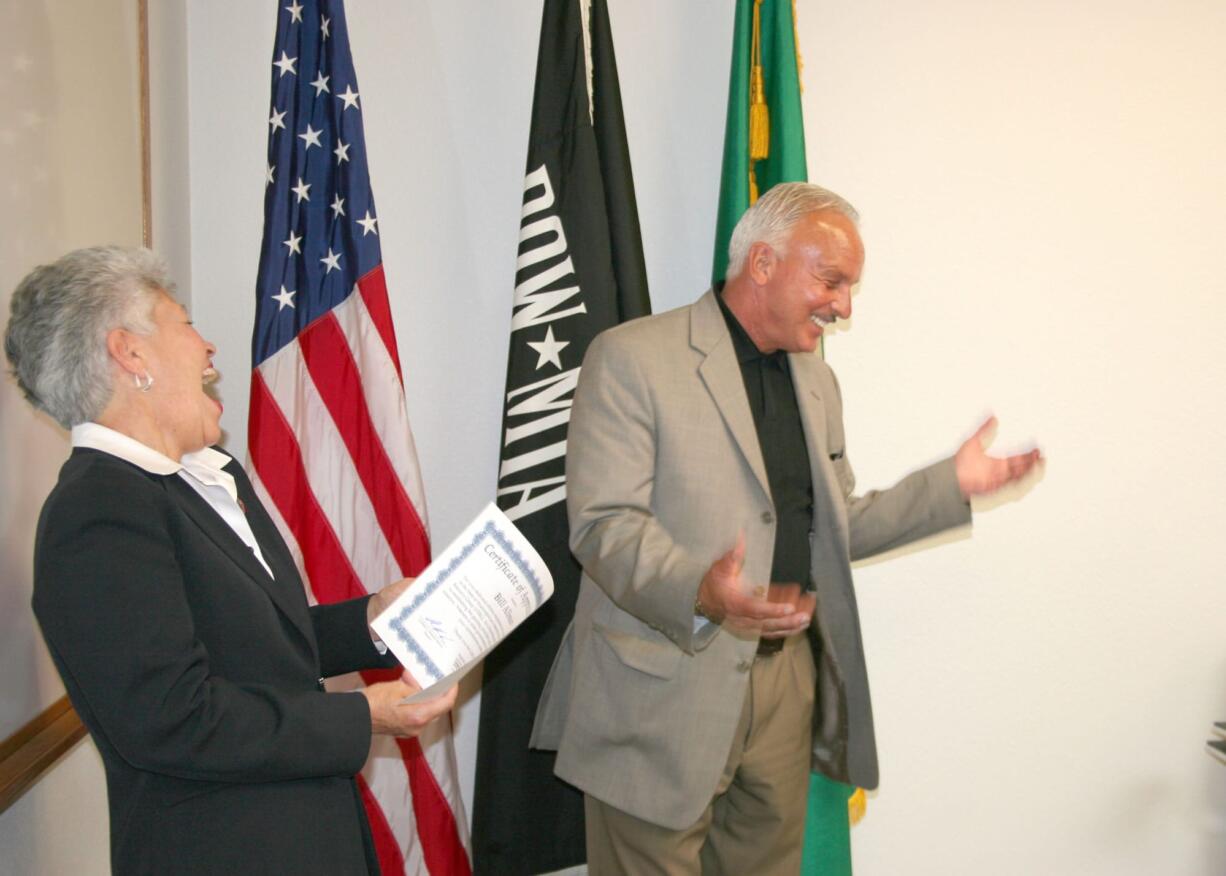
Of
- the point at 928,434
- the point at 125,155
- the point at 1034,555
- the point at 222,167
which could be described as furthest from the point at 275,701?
the point at 1034,555

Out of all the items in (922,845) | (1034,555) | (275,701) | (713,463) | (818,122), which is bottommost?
(922,845)

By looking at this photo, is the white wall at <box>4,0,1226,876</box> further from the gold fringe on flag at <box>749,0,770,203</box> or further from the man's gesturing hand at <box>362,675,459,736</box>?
the man's gesturing hand at <box>362,675,459,736</box>

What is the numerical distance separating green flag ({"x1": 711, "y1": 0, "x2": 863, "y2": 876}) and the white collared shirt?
5.27 feet

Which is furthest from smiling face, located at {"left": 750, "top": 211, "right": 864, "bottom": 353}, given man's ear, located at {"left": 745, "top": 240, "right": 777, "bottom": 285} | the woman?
the woman

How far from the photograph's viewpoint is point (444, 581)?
1.42 m

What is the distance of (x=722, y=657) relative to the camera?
2008 mm

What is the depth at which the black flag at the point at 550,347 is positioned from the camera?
2.64 m

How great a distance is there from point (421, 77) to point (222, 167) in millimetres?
593

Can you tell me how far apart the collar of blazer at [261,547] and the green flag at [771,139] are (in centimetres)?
155

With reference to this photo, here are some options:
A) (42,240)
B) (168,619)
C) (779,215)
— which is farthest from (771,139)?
(168,619)

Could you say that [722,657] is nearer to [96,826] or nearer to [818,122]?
[96,826]

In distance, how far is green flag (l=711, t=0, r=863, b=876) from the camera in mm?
2744

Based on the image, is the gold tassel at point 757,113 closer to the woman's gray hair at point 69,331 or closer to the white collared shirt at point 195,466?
the white collared shirt at point 195,466

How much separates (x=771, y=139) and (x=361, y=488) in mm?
1371
